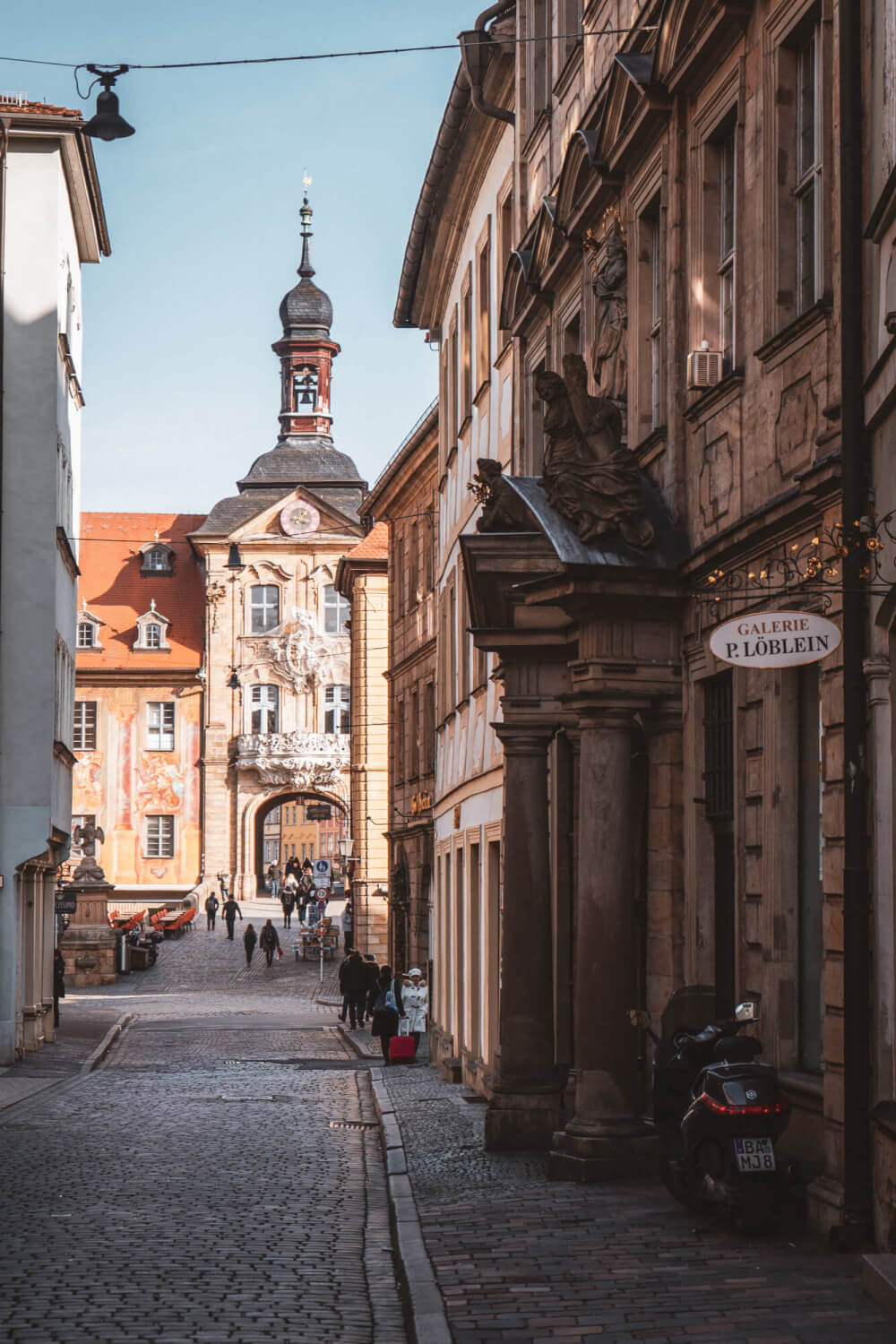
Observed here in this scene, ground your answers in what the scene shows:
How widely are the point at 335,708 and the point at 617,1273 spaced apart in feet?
242

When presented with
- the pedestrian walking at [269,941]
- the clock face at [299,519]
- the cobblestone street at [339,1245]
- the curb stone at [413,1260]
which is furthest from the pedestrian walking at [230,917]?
the curb stone at [413,1260]

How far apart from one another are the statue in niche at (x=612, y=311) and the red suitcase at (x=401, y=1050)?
573 inches

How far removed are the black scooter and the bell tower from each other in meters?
78.1

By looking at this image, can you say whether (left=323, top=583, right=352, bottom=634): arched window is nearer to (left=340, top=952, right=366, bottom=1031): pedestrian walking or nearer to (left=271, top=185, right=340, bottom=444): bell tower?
(left=271, top=185, right=340, bottom=444): bell tower

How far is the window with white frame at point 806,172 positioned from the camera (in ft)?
38.4

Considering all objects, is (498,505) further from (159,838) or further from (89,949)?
(159,838)

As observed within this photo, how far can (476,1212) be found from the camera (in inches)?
486

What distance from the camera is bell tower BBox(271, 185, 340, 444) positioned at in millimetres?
88812

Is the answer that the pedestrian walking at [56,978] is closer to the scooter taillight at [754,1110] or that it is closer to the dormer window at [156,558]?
the scooter taillight at [754,1110]

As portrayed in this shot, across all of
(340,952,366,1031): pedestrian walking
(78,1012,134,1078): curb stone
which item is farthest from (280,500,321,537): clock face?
(340,952,366,1031): pedestrian walking

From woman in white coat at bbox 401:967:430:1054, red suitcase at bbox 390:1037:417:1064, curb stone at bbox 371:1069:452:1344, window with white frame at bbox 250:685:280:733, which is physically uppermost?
window with white frame at bbox 250:685:280:733

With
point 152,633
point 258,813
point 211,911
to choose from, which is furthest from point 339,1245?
point 152,633

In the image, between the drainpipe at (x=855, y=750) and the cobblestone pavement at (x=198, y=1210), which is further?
the drainpipe at (x=855, y=750)

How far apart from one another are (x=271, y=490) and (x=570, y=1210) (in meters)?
74.3
